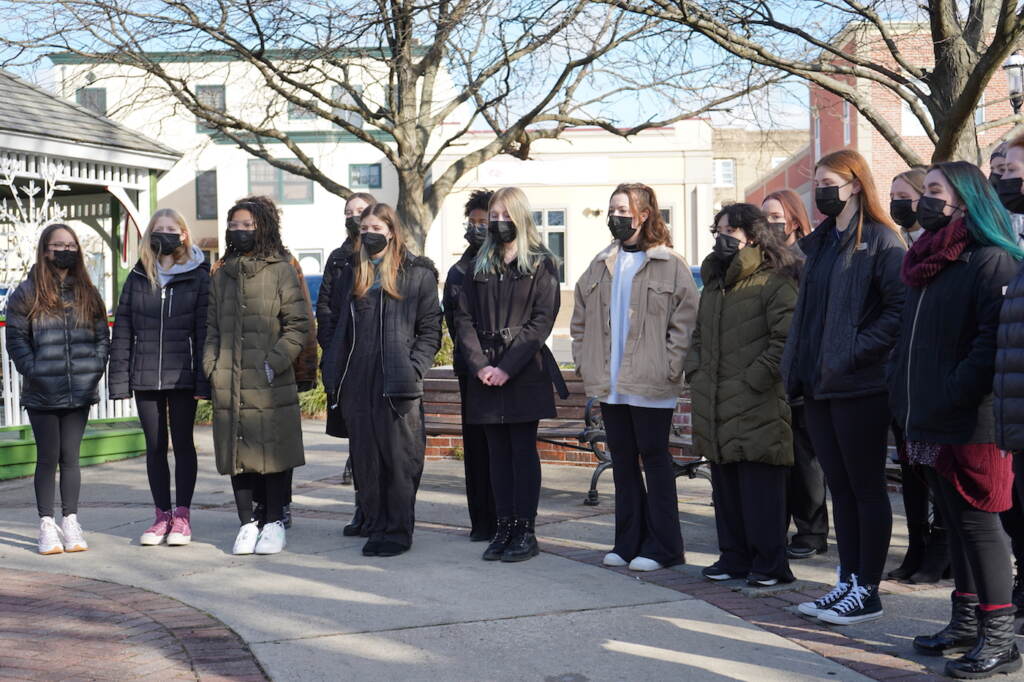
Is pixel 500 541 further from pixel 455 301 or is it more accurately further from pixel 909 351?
pixel 909 351

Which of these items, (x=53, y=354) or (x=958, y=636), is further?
(x=53, y=354)

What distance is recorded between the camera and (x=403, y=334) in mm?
6484

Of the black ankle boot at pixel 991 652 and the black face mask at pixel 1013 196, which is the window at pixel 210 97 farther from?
the black ankle boot at pixel 991 652

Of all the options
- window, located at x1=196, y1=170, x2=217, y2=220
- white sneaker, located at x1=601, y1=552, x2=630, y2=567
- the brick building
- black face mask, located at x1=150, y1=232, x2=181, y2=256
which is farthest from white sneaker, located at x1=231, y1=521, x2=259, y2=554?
window, located at x1=196, y1=170, x2=217, y2=220

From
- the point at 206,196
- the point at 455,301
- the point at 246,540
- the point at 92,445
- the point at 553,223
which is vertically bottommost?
the point at 246,540

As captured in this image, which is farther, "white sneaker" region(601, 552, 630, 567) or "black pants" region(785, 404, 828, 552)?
"black pants" region(785, 404, 828, 552)

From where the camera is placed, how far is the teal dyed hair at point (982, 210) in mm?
4352

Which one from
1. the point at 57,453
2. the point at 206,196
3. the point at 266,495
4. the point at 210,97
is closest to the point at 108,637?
the point at 266,495

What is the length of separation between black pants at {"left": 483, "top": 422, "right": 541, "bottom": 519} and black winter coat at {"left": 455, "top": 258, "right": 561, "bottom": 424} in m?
0.13

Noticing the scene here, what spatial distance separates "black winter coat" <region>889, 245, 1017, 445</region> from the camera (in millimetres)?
4227

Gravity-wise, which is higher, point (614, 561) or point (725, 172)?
point (725, 172)

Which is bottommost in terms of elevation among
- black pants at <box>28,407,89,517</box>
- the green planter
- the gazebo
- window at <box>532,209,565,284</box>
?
the green planter

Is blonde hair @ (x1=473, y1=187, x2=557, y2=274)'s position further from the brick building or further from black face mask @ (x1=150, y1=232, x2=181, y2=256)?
the brick building

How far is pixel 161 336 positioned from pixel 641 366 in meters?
2.83
